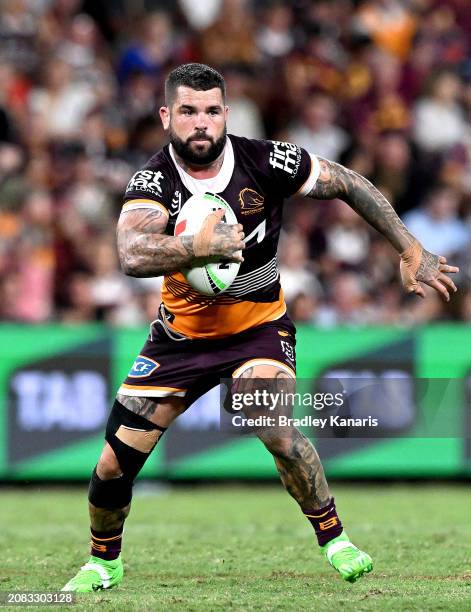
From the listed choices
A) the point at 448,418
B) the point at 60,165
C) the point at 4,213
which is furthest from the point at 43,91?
the point at 448,418

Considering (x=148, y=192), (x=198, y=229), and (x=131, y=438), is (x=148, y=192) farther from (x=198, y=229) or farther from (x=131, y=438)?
(x=131, y=438)

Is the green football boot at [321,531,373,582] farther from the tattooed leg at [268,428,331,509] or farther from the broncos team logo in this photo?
the broncos team logo

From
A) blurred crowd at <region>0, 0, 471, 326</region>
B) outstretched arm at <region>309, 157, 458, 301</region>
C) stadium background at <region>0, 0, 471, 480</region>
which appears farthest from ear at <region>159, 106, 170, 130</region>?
blurred crowd at <region>0, 0, 471, 326</region>

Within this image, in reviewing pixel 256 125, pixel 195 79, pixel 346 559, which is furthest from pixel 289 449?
pixel 256 125

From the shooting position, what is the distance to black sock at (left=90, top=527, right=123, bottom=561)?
7.09m

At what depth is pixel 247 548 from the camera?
345 inches

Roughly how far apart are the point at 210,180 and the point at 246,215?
10.2 inches

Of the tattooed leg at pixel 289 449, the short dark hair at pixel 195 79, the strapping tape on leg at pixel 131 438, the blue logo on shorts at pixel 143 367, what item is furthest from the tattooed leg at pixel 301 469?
the short dark hair at pixel 195 79

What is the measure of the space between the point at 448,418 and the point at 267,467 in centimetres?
472

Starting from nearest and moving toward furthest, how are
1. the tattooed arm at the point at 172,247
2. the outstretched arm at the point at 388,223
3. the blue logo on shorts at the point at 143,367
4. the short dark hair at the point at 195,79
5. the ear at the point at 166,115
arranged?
the tattooed arm at the point at 172,247 → the short dark hair at the point at 195,79 → the ear at the point at 166,115 → the outstretched arm at the point at 388,223 → the blue logo on shorts at the point at 143,367

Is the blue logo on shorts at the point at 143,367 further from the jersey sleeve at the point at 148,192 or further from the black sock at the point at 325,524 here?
the black sock at the point at 325,524

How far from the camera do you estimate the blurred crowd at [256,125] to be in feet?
45.0

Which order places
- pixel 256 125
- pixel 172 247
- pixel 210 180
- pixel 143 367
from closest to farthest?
pixel 172 247 < pixel 210 180 < pixel 143 367 < pixel 256 125

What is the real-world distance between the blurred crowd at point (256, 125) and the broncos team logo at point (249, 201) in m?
6.31
